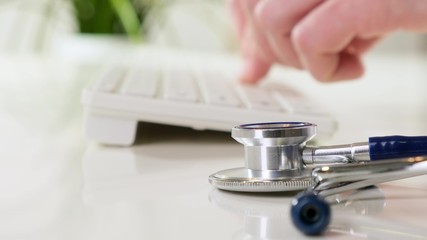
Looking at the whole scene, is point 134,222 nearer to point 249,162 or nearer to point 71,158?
point 249,162

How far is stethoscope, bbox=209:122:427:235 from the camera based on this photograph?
0.30 m

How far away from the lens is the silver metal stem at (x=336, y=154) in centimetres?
32

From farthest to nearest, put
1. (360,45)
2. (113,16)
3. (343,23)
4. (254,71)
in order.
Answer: (113,16), (254,71), (360,45), (343,23)

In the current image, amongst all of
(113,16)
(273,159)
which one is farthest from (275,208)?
(113,16)

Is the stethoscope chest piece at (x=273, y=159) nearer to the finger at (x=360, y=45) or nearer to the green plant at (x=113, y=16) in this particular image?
the finger at (x=360, y=45)

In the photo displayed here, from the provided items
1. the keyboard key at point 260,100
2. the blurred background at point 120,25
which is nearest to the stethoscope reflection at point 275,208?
the keyboard key at point 260,100

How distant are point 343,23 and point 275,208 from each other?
0.27 m

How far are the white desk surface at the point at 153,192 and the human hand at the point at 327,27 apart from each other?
64 mm

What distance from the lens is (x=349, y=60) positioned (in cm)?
65

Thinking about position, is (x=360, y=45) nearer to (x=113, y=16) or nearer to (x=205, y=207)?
(x=205, y=207)

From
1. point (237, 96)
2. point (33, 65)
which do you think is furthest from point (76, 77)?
point (237, 96)

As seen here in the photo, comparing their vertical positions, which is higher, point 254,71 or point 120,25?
point 120,25

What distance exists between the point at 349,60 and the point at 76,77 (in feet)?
2.13

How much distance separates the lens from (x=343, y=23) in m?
0.54
